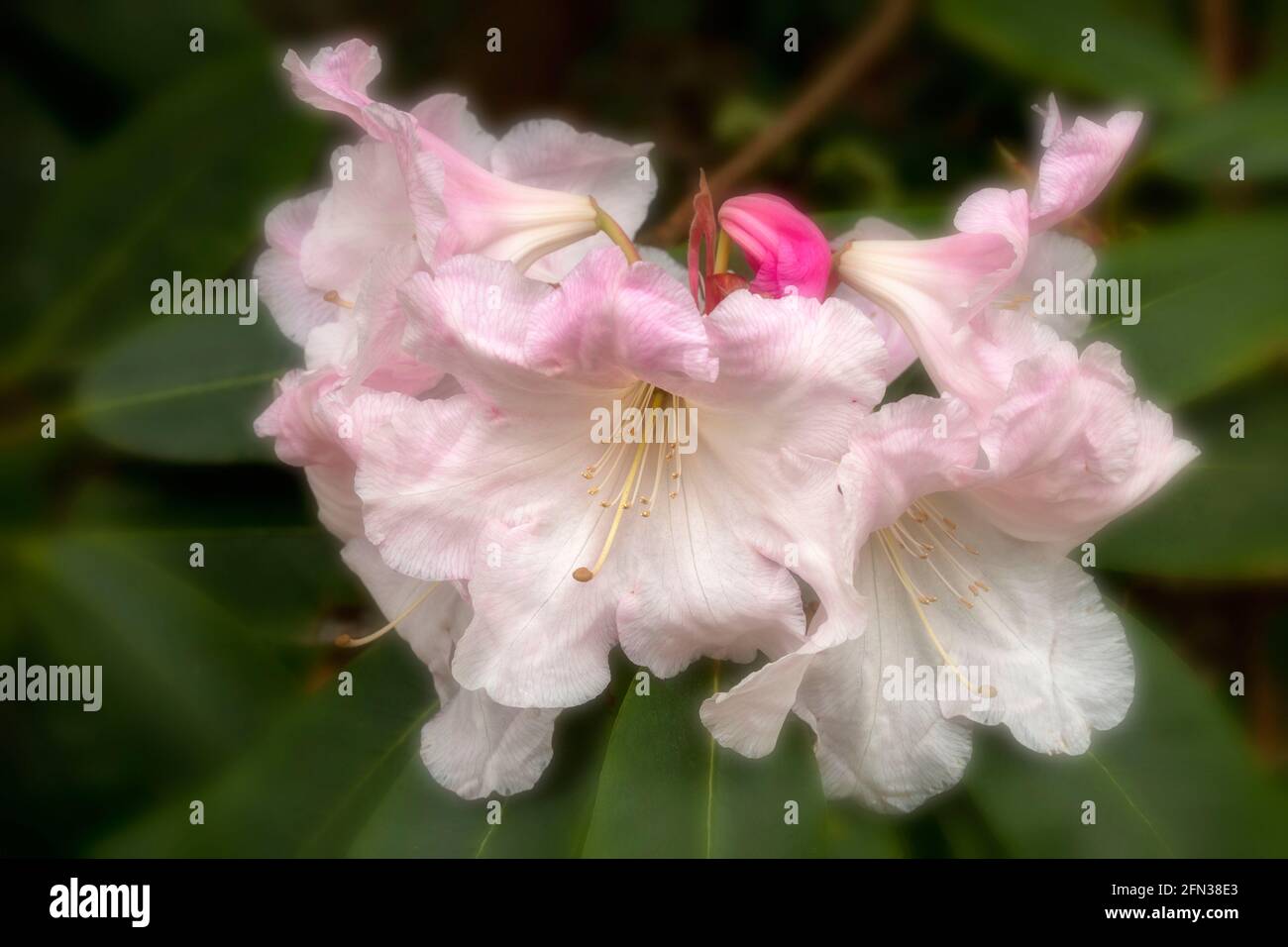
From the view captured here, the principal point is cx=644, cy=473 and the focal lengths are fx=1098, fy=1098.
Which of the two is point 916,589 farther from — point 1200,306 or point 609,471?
point 1200,306

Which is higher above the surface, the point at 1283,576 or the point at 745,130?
the point at 745,130

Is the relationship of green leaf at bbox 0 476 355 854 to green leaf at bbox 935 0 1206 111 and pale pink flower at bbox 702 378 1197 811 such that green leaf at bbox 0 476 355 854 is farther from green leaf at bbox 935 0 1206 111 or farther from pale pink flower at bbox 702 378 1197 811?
green leaf at bbox 935 0 1206 111

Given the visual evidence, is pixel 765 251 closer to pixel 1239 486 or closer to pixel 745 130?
pixel 1239 486

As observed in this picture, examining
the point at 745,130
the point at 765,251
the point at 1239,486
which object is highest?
the point at 745,130

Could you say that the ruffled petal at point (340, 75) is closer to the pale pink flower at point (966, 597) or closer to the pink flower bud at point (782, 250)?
the pink flower bud at point (782, 250)

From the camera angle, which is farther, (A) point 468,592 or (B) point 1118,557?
(B) point 1118,557

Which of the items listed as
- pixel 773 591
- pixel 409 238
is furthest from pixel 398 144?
pixel 773 591

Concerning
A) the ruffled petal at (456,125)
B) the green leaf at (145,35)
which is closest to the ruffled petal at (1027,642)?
the ruffled petal at (456,125)
